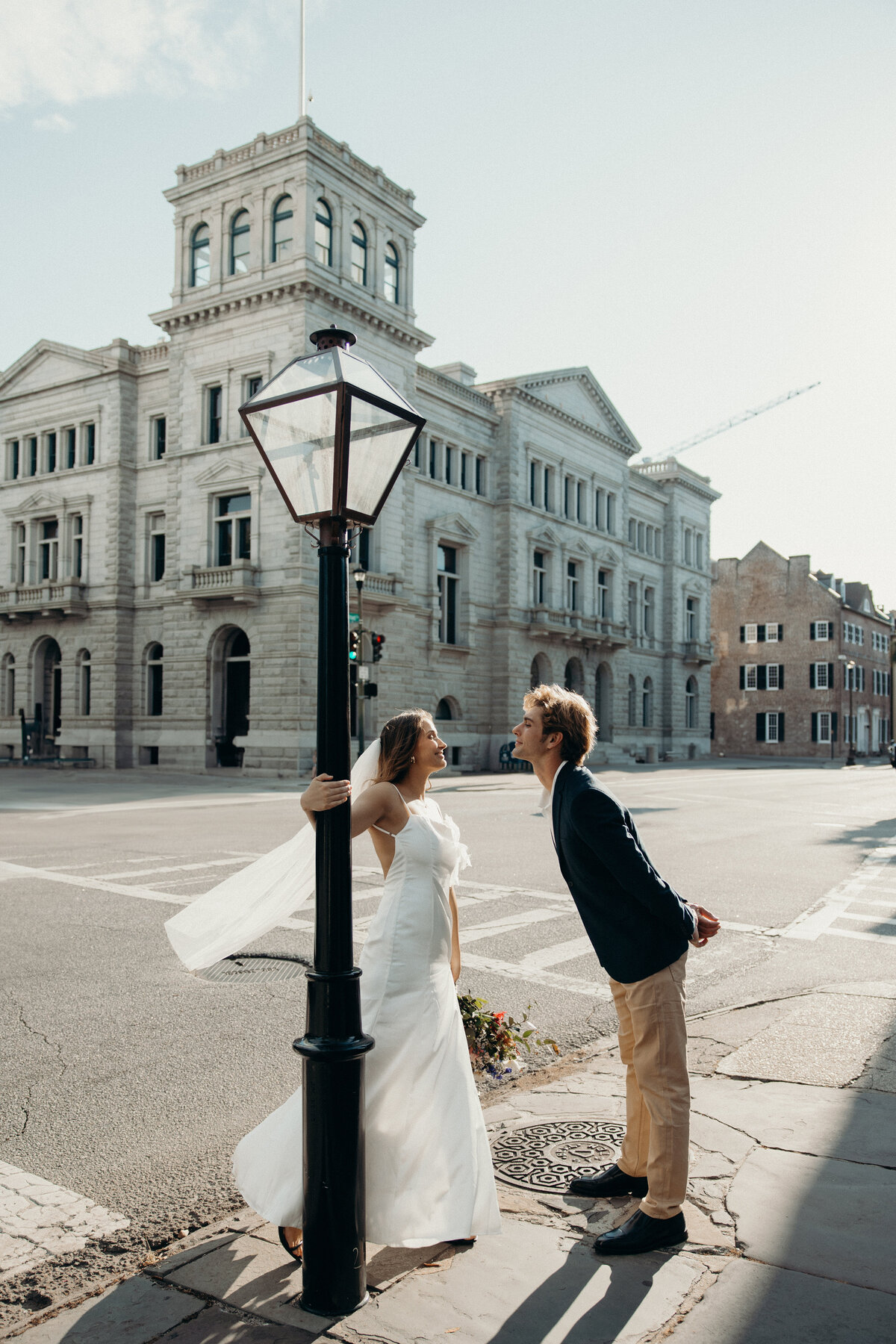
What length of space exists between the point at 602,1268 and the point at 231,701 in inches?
1321

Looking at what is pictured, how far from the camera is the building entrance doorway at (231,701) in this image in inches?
1387

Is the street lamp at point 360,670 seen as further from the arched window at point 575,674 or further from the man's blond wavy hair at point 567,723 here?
the man's blond wavy hair at point 567,723

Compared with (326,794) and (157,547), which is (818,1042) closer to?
(326,794)

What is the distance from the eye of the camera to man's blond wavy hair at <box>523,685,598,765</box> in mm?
3809

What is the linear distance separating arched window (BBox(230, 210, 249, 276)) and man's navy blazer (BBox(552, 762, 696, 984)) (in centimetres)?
Answer: 3451

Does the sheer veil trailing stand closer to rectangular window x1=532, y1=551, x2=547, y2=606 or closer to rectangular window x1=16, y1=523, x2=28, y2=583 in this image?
rectangular window x1=16, y1=523, x2=28, y2=583

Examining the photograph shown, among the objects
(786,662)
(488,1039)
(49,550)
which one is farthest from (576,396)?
(488,1039)

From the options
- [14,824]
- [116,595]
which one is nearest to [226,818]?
[14,824]

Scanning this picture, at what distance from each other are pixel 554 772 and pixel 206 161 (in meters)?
37.0

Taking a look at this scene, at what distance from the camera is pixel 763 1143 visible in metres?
4.27

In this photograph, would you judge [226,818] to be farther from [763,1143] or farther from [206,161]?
[206,161]

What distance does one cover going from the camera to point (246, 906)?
12.1 feet

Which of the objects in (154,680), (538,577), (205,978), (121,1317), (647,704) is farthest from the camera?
(647,704)

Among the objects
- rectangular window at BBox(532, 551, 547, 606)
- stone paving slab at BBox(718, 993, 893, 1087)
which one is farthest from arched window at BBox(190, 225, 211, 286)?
stone paving slab at BBox(718, 993, 893, 1087)
